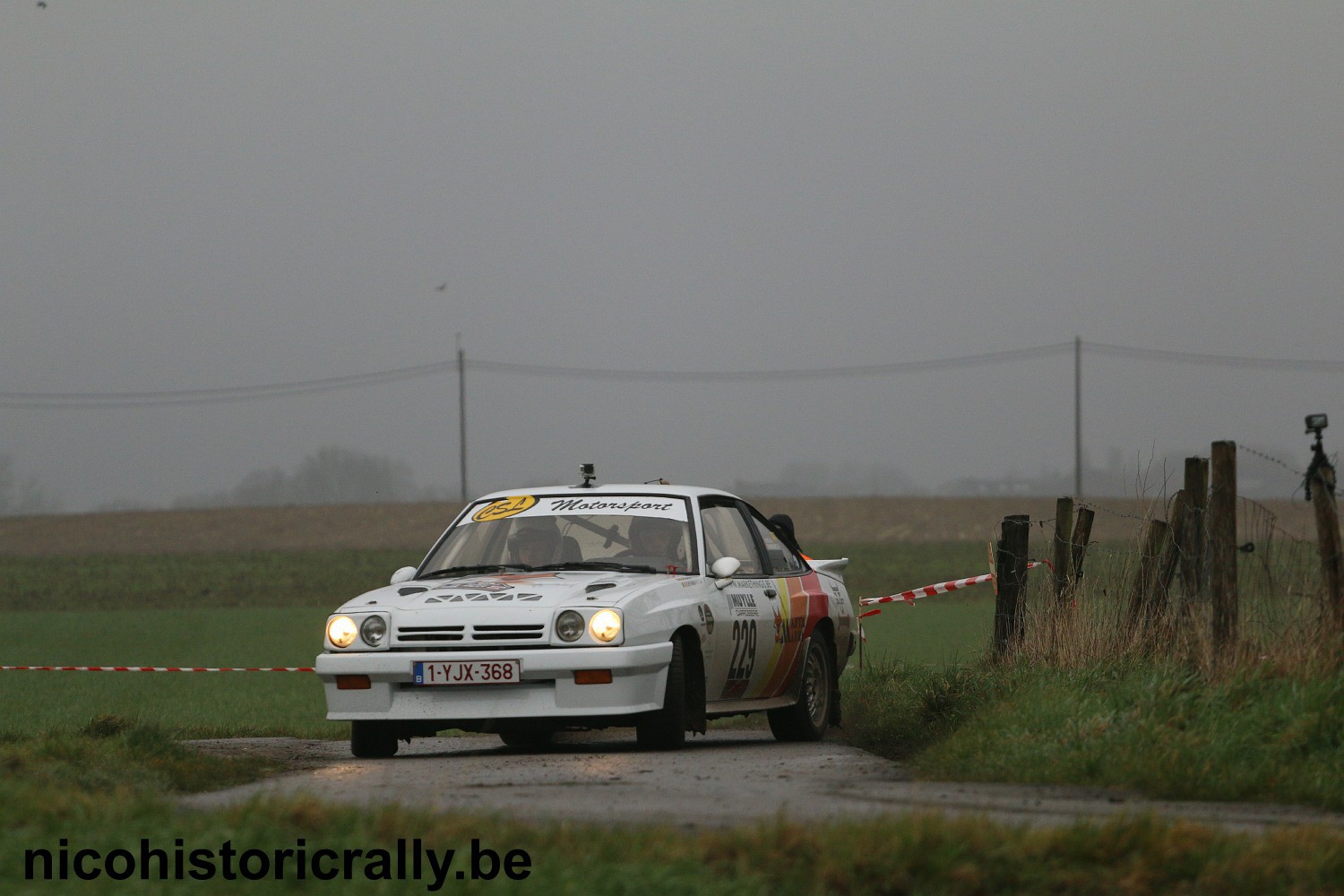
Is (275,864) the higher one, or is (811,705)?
(275,864)

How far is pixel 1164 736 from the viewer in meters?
8.64

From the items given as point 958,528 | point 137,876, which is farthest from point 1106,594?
point 958,528

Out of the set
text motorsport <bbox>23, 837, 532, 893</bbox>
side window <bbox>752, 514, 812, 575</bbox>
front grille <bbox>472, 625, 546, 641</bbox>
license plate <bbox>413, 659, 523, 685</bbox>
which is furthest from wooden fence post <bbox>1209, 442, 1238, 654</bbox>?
text motorsport <bbox>23, 837, 532, 893</bbox>

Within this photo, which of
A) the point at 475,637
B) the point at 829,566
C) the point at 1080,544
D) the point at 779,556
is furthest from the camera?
the point at 829,566

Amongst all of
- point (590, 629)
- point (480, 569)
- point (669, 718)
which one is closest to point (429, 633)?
point (590, 629)

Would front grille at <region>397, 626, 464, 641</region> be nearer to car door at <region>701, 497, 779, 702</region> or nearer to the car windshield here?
the car windshield

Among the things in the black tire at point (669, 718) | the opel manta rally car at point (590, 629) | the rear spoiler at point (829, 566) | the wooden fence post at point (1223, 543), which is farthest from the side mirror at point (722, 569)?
the wooden fence post at point (1223, 543)

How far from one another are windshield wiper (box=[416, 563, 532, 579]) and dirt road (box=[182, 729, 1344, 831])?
110 centimetres

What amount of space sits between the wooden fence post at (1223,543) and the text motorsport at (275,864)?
17.1 feet

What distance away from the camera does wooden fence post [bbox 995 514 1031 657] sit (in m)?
13.9

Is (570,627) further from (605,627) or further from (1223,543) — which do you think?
(1223,543)

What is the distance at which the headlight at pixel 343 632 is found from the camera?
10234 millimetres

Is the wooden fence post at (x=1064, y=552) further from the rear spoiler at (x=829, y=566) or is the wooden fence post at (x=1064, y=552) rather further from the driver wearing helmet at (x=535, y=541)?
the driver wearing helmet at (x=535, y=541)

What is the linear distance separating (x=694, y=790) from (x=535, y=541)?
12.3 feet
